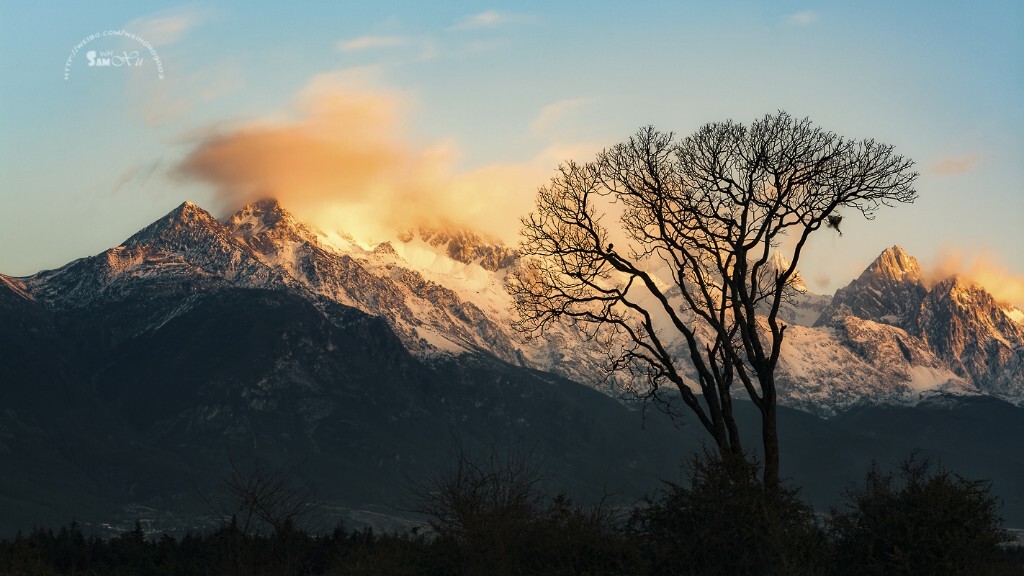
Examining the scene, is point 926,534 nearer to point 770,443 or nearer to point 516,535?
point 770,443

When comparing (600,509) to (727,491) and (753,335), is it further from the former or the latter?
(753,335)

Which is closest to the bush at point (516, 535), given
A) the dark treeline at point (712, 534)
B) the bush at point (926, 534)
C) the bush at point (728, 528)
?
the dark treeline at point (712, 534)

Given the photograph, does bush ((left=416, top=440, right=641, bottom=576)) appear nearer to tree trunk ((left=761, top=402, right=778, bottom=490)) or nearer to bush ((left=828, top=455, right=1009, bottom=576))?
tree trunk ((left=761, top=402, right=778, bottom=490))

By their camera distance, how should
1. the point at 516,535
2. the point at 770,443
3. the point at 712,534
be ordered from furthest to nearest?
the point at 770,443 < the point at 516,535 < the point at 712,534

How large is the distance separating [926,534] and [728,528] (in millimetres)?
5310

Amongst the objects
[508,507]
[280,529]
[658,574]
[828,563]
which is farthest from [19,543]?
[828,563]

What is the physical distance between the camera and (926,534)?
34.8m

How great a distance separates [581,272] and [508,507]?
935 centimetres

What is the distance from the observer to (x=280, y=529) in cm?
4534

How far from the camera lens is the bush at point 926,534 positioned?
114ft

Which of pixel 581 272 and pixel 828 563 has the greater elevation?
pixel 581 272

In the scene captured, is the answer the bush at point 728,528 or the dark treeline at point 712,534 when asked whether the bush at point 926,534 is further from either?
the bush at point 728,528

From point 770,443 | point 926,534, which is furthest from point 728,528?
point 926,534

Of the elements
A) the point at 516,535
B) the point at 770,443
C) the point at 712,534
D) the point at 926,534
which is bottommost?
the point at 926,534
